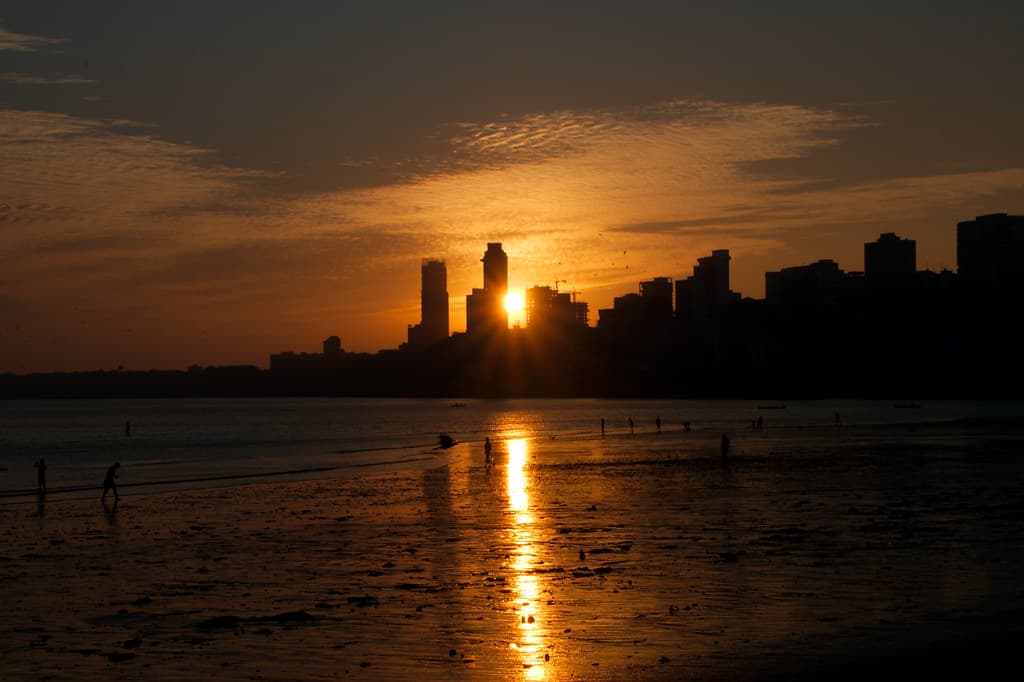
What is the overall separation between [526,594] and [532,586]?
84cm

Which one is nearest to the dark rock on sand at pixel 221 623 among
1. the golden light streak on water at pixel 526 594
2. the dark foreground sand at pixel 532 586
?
the dark foreground sand at pixel 532 586

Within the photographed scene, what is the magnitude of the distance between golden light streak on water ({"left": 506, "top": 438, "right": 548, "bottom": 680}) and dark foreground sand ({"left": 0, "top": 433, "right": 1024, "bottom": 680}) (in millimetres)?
85

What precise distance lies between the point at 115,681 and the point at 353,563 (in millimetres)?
11082

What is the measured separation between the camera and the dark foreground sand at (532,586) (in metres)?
16.0

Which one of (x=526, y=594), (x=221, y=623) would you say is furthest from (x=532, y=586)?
(x=221, y=623)

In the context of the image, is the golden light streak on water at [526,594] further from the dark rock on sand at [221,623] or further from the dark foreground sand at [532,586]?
the dark rock on sand at [221,623]

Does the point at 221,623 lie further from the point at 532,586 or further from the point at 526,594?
the point at 532,586

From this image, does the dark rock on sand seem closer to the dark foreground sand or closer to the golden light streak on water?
the dark foreground sand

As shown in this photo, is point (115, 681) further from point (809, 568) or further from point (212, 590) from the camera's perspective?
point (809, 568)

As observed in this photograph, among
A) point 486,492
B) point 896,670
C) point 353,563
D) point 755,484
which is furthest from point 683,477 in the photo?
point 896,670

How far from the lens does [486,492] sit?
46500mm

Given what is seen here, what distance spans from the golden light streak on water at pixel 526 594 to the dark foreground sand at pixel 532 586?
8 centimetres

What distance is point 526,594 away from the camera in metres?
21.2

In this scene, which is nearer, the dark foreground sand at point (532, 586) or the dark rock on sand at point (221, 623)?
the dark foreground sand at point (532, 586)
